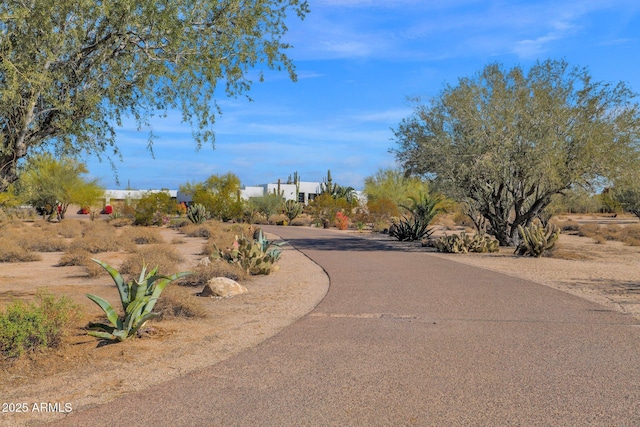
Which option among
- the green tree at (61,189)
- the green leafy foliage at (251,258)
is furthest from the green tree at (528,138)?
the green tree at (61,189)

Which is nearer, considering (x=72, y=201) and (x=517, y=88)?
(x=517, y=88)

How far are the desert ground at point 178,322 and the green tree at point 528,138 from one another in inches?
143

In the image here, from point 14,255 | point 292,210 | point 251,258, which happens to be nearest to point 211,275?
point 251,258

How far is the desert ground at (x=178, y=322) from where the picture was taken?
575 centimetres

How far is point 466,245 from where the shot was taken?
22766mm

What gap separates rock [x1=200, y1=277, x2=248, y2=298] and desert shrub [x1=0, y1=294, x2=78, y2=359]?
4.26 metres

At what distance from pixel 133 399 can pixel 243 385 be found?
1.03m

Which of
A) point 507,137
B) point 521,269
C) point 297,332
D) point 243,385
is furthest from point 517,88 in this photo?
point 243,385

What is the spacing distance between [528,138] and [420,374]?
17.1m

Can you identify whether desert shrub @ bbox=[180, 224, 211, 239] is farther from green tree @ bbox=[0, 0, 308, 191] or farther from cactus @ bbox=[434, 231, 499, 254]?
green tree @ bbox=[0, 0, 308, 191]

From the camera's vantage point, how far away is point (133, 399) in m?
5.27

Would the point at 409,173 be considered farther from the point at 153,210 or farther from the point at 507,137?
the point at 153,210

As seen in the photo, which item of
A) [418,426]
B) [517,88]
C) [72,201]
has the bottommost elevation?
[418,426]

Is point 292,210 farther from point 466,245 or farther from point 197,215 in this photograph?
point 466,245
